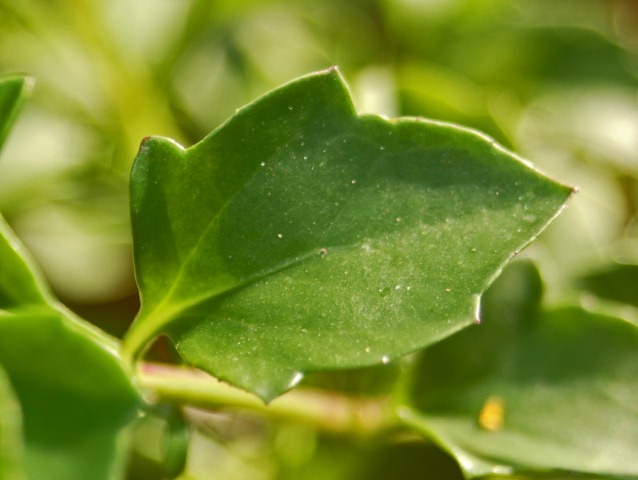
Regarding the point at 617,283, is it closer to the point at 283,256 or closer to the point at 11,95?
the point at 283,256

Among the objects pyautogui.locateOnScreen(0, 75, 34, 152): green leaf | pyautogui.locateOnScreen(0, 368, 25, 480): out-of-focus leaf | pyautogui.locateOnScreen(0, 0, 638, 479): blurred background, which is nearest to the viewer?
pyautogui.locateOnScreen(0, 368, 25, 480): out-of-focus leaf

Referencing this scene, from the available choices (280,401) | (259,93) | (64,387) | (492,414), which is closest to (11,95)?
(64,387)

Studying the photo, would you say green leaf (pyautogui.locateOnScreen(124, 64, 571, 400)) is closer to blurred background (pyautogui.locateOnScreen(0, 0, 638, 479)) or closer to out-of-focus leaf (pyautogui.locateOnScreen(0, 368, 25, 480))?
out-of-focus leaf (pyautogui.locateOnScreen(0, 368, 25, 480))

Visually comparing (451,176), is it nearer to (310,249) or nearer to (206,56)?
(310,249)

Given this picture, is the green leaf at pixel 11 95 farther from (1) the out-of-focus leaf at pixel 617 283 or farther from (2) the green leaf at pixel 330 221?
(1) the out-of-focus leaf at pixel 617 283

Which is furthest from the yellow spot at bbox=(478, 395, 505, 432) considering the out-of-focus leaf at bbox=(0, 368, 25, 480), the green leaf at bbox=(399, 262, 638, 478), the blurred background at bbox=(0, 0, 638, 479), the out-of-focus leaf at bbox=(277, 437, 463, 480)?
the out-of-focus leaf at bbox=(0, 368, 25, 480)

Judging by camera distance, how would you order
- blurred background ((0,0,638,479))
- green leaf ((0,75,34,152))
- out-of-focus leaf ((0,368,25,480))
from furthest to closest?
1. blurred background ((0,0,638,479))
2. green leaf ((0,75,34,152))
3. out-of-focus leaf ((0,368,25,480))

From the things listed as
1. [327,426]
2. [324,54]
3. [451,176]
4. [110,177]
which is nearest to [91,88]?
[110,177]
